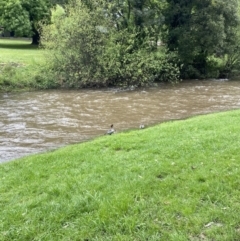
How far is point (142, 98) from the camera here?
17.2 m

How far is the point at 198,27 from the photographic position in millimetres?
22359

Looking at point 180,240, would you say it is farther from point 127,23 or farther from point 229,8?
point 229,8

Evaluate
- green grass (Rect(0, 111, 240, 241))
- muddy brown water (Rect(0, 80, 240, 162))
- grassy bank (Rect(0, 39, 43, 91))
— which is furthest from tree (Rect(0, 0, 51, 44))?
green grass (Rect(0, 111, 240, 241))

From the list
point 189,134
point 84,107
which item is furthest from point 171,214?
point 84,107

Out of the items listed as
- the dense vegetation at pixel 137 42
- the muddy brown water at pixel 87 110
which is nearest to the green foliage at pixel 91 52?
the dense vegetation at pixel 137 42

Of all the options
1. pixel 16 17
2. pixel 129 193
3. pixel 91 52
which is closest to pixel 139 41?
pixel 91 52

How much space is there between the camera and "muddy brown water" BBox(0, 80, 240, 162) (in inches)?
413

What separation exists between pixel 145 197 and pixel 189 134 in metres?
3.39

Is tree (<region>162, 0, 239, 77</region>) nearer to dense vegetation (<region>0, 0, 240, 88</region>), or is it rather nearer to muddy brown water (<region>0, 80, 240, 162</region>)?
dense vegetation (<region>0, 0, 240, 88</region>)

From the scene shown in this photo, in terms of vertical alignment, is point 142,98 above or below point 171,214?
below

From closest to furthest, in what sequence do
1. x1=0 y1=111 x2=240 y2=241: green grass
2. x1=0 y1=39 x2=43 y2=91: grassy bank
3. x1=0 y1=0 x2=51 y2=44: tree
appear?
1. x1=0 y1=111 x2=240 y2=241: green grass
2. x1=0 y1=39 x2=43 y2=91: grassy bank
3. x1=0 y1=0 x2=51 y2=44: tree

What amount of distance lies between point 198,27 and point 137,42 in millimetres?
4372

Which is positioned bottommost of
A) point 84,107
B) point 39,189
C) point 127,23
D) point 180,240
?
point 84,107

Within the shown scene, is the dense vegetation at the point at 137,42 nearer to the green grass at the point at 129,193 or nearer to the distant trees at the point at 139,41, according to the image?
the distant trees at the point at 139,41
